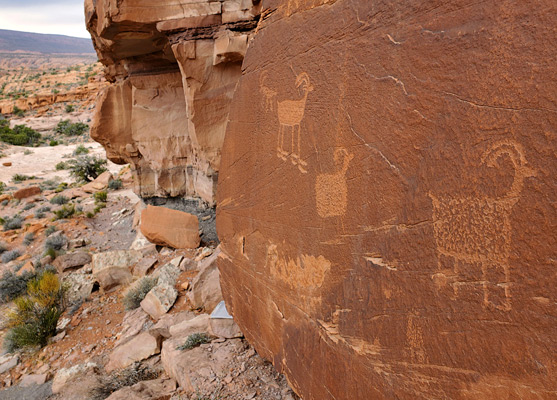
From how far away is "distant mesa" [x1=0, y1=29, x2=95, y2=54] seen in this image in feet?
368

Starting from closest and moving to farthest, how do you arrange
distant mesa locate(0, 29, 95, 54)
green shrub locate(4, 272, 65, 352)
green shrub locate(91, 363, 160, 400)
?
1. green shrub locate(91, 363, 160, 400)
2. green shrub locate(4, 272, 65, 352)
3. distant mesa locate(0, 29, 95, 54)

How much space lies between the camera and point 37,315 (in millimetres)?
4562

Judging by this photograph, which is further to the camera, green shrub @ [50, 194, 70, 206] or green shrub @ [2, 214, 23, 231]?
green shrub @ [50, 194, 70, 206]

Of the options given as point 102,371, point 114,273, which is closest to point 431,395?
point 102,371

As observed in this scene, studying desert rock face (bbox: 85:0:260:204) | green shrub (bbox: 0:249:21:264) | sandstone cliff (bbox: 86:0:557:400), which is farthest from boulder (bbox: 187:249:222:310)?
green shrub (bbox: 0:249:21:264)

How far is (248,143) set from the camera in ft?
7.79

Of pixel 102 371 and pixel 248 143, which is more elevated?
pixel 248 143

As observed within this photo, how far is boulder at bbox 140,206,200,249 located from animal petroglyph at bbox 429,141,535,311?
4.79 metres

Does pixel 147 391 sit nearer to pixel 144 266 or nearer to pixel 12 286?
pixel 144 266

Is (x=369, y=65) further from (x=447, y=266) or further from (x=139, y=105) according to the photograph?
(x=139, y=105)

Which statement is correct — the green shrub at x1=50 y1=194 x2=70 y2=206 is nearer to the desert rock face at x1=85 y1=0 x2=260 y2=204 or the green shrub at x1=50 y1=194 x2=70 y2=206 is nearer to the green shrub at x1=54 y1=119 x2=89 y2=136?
the desert rock face at x1=85 y1=0 x2=260 y2=204

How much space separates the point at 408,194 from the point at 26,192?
42.0 feet

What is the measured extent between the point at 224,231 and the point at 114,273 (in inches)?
132

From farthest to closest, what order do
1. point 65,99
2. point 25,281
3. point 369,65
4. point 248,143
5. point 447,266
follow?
point 65,99, point 25,281, point 248,143, point 369,65, point 447,266
